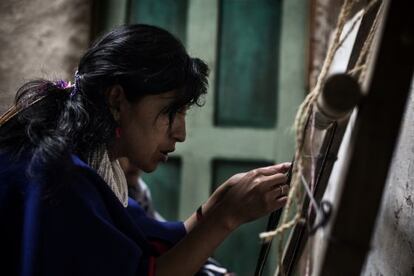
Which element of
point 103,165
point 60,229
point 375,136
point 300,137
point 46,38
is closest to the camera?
point 375,136

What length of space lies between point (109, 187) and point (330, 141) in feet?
1.54

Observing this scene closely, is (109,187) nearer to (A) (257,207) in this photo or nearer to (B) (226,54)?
(A) (257,207)

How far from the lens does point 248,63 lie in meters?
2.02

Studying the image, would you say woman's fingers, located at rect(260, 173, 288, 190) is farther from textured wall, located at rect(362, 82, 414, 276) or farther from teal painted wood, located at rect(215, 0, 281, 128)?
teal painted wood, located at rect(215, 0, 281, 128)

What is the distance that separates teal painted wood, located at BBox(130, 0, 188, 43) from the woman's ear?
1082mm

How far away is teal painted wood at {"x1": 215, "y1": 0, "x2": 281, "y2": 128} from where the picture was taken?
6.58 feet

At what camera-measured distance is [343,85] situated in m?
0.48

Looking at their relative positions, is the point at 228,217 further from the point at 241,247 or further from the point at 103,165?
the point at 241,247

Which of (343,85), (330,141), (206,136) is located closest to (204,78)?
(330,141)

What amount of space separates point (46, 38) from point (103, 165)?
3.70 ft

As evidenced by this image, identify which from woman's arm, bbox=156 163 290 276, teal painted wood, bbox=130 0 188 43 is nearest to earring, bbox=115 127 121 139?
woman's arm, bbox=156 163 290 276

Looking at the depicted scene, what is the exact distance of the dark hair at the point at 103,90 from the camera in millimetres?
973

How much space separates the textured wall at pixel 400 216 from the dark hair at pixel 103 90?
1.51 ft

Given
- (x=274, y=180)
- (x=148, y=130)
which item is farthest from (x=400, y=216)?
(x=148, y=130)
